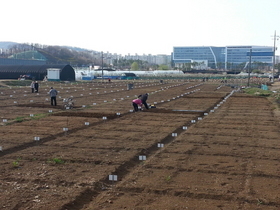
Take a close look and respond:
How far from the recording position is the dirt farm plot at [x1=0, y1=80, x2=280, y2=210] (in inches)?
280

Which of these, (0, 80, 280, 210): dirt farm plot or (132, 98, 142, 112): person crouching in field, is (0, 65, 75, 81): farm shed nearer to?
(132, 98, 142, 112): person crouching in field

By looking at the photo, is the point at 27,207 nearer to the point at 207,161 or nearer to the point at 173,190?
the point at 173,190

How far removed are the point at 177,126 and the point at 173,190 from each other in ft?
28.6

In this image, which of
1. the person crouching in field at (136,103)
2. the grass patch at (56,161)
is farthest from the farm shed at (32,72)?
the grass patch at (56,161)

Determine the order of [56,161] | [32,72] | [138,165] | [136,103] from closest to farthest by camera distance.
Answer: [138,165]
[56,161]
[136,103]
[32,72]

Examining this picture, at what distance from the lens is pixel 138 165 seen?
965 cm

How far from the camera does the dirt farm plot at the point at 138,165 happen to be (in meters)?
7.12

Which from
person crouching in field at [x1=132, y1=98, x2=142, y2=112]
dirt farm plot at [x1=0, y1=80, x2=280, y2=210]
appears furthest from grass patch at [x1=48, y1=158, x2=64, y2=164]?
person crouching in field at [x1=132, y1=98, x2=142, y2=112]

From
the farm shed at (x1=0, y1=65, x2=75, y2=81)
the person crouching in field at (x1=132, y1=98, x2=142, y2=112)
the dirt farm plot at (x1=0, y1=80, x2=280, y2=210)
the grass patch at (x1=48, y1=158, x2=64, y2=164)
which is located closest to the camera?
the dirt farm plot at (x1=0, y1=80, x2=280, y2=210)

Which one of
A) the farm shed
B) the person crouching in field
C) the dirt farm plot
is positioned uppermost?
the farm shed

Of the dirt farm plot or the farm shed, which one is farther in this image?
the farm shed

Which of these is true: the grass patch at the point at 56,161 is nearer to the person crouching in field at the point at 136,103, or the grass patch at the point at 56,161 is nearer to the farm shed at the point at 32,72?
the person crouching in field at the point at 136,103

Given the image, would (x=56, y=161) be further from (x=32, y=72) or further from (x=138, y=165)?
(x=32, y=72)

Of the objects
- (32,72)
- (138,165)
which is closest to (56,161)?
(138,165)
